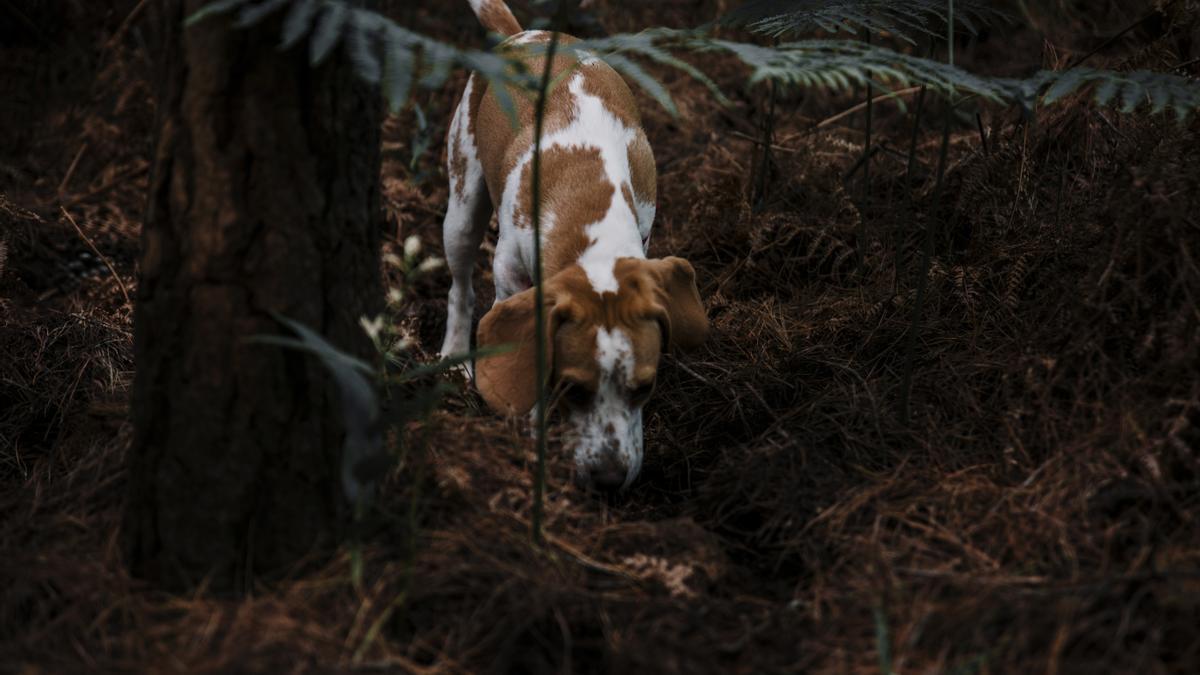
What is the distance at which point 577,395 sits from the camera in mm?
3240

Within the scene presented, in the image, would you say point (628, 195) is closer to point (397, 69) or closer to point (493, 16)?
point (493, 16)

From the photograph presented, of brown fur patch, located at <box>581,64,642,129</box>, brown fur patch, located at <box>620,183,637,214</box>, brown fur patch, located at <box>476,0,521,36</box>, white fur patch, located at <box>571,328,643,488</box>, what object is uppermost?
brown fur patch, located at <box>476,0,521,36</box>

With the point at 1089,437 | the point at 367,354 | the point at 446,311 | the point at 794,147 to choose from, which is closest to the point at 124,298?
the point at 446,311

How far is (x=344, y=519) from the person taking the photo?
242 centimetres

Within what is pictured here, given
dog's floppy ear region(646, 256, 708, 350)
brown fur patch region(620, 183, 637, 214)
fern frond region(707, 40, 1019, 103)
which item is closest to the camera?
fern frond region(707, 40, 1019, 103)

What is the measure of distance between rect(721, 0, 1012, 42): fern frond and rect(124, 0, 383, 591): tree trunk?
1.73m

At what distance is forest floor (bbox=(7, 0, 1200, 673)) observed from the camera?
2.21 meters

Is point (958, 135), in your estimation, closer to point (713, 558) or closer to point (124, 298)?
point (713, 558)

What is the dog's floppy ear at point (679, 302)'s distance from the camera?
346 centimetres

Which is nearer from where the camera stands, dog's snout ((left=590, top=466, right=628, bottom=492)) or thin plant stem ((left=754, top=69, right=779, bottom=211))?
dog's snout ((left=590, top=466, right=628, bottom=492))

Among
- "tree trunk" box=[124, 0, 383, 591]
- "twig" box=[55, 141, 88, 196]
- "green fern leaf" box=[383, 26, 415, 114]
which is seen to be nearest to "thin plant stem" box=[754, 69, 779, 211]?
"tree trunk" box=[124, 0, 383, 591]

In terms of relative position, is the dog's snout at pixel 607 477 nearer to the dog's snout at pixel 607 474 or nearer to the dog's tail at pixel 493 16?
the dog's snout at pixel 607 474

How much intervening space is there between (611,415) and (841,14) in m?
1.66

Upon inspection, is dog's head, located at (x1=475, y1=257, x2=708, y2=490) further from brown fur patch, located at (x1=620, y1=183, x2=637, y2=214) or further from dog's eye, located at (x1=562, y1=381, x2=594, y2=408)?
brown fur patch, located at (x1=620, y1=183, x2=637, y2=214)
